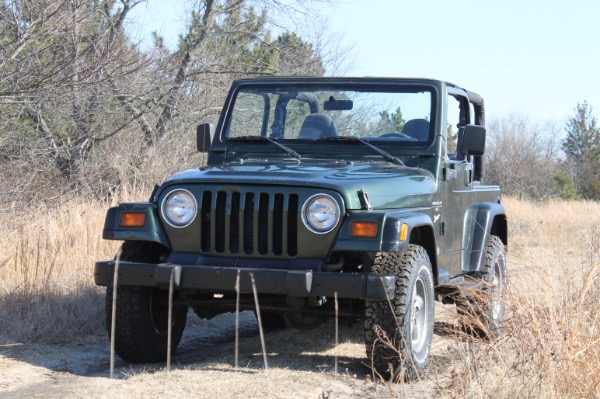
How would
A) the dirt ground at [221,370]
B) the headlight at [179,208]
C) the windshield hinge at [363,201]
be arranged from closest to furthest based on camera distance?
the dirt ground at [221,370] < the windshield hinge at [363,201] < the headlight at [179,208]

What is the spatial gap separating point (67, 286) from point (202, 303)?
2.40 meters

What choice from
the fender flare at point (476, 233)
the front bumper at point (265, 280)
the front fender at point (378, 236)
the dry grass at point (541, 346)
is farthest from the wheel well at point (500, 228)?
the front bumper at point (265, 280)

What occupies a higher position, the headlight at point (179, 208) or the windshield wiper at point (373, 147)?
the windshield wiper at point (373, 147)

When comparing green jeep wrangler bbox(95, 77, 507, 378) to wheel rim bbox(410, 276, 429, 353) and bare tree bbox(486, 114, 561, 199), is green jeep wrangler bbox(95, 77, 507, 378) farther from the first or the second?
bare tree bbox(486, 114, 561, 199)

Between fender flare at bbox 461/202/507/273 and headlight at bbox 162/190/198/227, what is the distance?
239 centimetres

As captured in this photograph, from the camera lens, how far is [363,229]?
17.0ft

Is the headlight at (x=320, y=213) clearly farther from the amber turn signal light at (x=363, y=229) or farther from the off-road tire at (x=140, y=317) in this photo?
the off-road tire at (x=140, y=317)

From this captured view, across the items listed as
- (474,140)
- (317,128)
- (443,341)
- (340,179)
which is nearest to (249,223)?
(340,179)

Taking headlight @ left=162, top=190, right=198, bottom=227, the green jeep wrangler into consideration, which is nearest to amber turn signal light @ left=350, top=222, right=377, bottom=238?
the green jeep wrangler

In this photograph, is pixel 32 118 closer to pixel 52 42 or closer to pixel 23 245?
pixel 52 42

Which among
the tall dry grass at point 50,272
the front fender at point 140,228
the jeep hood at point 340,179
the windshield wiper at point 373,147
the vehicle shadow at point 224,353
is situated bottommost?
the vehicle shadow at point 224,353

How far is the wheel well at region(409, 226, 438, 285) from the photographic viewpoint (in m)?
5.94

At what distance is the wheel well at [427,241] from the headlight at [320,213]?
2.60 feet

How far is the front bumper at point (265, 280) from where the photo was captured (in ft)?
16.7
